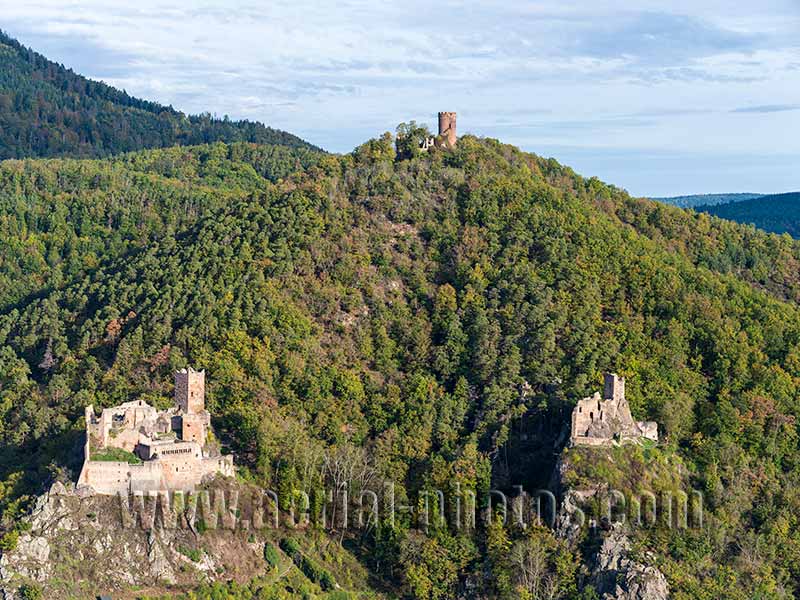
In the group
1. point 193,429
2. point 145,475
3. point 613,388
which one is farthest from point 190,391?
point 613,388

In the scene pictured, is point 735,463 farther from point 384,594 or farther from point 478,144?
point 478,144

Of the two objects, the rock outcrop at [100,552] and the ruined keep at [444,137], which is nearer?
the rock outcrop at [100,552]

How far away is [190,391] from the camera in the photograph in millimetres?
88750

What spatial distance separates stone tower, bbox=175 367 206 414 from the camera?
88.7 metres

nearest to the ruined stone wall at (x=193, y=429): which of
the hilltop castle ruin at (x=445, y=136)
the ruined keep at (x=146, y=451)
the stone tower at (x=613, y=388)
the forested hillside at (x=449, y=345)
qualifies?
the ruined keep at (x=146, y=451)

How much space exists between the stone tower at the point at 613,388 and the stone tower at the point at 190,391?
27257 millimetres

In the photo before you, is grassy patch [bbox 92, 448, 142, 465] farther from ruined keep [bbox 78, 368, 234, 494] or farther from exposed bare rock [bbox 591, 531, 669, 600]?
exposed bare rock [bbox 591, 531, 669, 600]

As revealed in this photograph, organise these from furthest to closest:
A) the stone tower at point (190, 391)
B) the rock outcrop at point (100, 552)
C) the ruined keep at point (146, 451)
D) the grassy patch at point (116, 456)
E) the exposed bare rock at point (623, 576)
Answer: the stone tower at point (190, 391) → the exposed bare rock at point (623, 576) → the grassy patch at point (116, 456) → the ruined keep at point (146, 451) → the rock outcrop at point (100, 552)

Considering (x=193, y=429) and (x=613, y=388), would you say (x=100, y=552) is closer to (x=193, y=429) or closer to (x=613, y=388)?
(x=193, y=429)

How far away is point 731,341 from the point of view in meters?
106

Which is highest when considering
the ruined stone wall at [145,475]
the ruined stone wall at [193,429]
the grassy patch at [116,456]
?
the ruined stone wall at [193,429]

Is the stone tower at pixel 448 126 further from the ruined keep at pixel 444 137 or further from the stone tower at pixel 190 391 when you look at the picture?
the stone tower at pixel 190 391

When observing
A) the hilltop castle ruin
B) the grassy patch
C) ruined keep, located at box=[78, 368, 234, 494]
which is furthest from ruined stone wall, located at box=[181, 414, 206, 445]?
the hilltop castle ruin

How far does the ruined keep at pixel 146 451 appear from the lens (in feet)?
266
